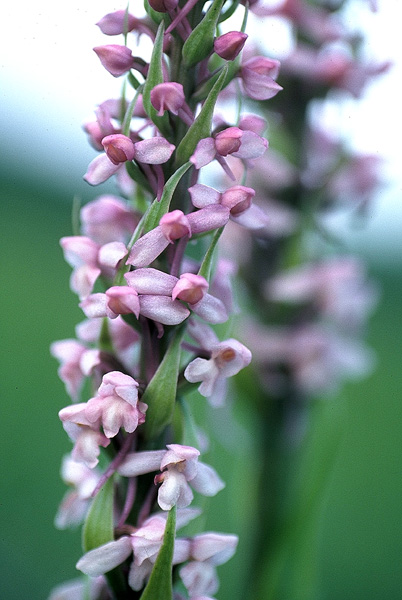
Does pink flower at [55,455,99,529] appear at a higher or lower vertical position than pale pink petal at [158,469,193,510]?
lower

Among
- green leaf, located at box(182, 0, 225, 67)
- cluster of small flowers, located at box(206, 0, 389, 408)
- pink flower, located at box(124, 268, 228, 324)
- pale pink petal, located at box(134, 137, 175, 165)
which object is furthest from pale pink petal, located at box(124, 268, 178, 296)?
cluster of small flowers, located at box(206, 0, 389, 408)

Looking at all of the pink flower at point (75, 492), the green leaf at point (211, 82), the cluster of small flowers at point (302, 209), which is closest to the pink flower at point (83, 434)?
the pink flower at point (75, 492)

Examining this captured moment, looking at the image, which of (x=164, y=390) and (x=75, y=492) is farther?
(x=75, y=492)

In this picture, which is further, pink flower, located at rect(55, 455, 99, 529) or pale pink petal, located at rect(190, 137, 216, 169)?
pink flower, located at rect(55, 455, 99, 529)

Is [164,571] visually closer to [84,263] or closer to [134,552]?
[134,552]

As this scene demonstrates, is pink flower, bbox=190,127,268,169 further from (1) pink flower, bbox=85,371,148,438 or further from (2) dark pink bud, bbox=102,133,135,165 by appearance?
(1) pink flower, bbox=85,371,148,438

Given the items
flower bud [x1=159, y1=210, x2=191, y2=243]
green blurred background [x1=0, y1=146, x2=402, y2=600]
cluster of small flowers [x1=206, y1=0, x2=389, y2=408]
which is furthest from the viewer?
green blurred background [x1=0, y1=146, x2=402, y2=600]

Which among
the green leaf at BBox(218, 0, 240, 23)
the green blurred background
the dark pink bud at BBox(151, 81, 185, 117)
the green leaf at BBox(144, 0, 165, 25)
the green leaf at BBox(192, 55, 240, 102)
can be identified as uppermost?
the green leaf at BBox(218, 0, 240, 23)

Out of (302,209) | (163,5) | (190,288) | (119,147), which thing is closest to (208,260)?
(190,288)
